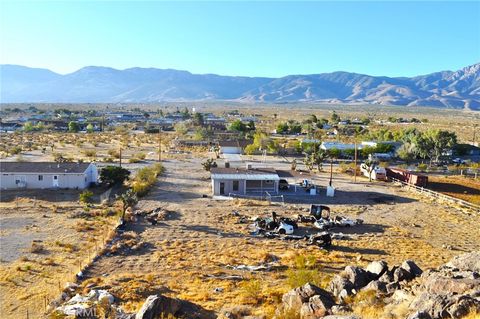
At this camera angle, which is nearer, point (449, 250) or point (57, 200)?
point (449, 250)

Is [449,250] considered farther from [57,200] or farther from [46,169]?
[46,169]

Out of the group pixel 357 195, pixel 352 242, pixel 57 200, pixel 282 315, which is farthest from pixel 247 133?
pixel 282 315

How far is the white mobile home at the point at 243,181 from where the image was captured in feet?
135

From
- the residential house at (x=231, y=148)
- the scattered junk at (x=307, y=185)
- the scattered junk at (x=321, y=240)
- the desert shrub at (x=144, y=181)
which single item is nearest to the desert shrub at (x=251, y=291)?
the scattered junk at (x=321, y=240)

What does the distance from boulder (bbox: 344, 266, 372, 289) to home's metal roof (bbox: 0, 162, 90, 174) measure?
32.2 metres

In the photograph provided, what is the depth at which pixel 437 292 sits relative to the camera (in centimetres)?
1333

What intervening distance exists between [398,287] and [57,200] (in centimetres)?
3134

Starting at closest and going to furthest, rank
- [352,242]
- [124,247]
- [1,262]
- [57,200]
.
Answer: [1,262] → [124,247] → [352,242] → [57,200]

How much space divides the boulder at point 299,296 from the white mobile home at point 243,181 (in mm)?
25672

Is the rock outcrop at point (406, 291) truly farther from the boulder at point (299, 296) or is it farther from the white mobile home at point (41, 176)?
the white mobile home at point (41, 176)

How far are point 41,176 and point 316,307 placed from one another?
35485 millimetres

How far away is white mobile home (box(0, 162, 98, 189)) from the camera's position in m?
40.7

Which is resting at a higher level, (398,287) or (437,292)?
(437,292)

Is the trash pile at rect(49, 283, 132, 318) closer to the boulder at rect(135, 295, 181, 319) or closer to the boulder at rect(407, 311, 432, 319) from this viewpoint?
the boulder at rect(135, 295, 181, 319)
